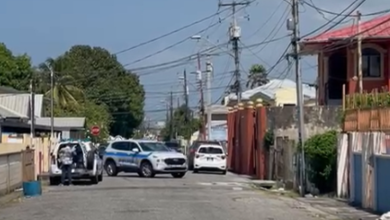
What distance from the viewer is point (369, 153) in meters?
29.2

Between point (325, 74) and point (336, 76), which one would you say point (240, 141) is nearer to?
point (325, 74)

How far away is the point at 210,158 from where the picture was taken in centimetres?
5912

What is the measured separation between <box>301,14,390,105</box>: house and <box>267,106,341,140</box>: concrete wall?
252 cm

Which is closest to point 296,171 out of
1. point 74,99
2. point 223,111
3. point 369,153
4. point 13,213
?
point 369,153

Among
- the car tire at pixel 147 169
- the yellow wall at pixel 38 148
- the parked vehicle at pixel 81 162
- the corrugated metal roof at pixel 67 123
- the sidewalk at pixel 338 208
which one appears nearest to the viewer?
the sidewalk at pixel 338 208

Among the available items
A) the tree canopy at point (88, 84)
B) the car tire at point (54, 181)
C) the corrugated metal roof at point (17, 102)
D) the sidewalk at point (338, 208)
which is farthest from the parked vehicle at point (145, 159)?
the tree canopy at point (88, 84)

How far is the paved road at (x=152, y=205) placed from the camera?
25.5m

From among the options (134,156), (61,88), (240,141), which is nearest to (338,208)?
(134,156)

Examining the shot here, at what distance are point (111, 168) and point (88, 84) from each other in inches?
2054

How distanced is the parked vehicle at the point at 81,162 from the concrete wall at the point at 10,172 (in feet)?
5.42

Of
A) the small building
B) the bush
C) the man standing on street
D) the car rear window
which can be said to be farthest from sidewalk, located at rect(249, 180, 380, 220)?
the small building

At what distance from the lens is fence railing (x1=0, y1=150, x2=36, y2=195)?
118 ft

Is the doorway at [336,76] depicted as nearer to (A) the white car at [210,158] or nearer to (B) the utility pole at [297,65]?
(A) the white car at [210,158]

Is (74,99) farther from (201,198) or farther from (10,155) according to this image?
(201,198)
